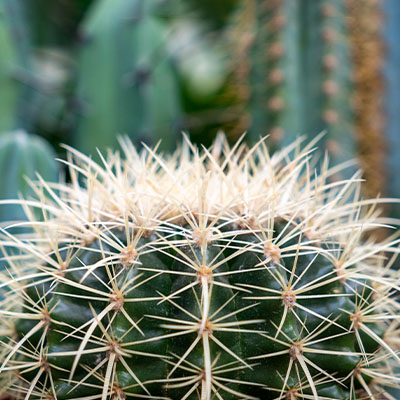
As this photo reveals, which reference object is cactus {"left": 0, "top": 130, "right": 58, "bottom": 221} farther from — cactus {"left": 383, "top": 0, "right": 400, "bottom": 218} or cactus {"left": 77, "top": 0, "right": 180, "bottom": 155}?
cactus {"left": 383, "top": 0, "right": 400, "bottom": 218}

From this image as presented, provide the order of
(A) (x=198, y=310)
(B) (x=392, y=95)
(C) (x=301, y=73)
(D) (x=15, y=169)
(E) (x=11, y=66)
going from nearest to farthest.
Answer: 1. (A) (x=198, y=310)
2. (D) (x=15, y=169)
3. (E) (x=11, y=66)
4. (C) (x=301, y=73)
5. (B) (x=392, y=95)

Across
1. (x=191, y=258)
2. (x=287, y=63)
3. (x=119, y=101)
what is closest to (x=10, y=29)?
(x=119, y=101)

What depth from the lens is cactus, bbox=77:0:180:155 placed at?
2154mm

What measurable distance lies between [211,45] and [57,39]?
0.85m

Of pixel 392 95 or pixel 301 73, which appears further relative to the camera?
pixel 392 95

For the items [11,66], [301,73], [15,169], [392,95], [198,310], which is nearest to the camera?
[198,310]

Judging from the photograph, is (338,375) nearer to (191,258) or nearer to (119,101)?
(191,258)

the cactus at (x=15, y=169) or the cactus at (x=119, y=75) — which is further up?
the cactus at (x=119, y=75)

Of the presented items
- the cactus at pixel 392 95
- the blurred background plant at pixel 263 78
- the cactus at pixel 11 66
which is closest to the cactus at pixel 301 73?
the blurred background plant at pixel 263 78

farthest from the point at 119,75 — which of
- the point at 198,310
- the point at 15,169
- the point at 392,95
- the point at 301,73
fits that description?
the point at 198,310

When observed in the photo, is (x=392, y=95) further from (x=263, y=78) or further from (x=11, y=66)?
(x=11, y=66)

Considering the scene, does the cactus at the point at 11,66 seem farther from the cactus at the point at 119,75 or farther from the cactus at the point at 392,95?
the cactus at the point at 392,95

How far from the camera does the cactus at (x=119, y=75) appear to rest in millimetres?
2154

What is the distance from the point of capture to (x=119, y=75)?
2176mm
